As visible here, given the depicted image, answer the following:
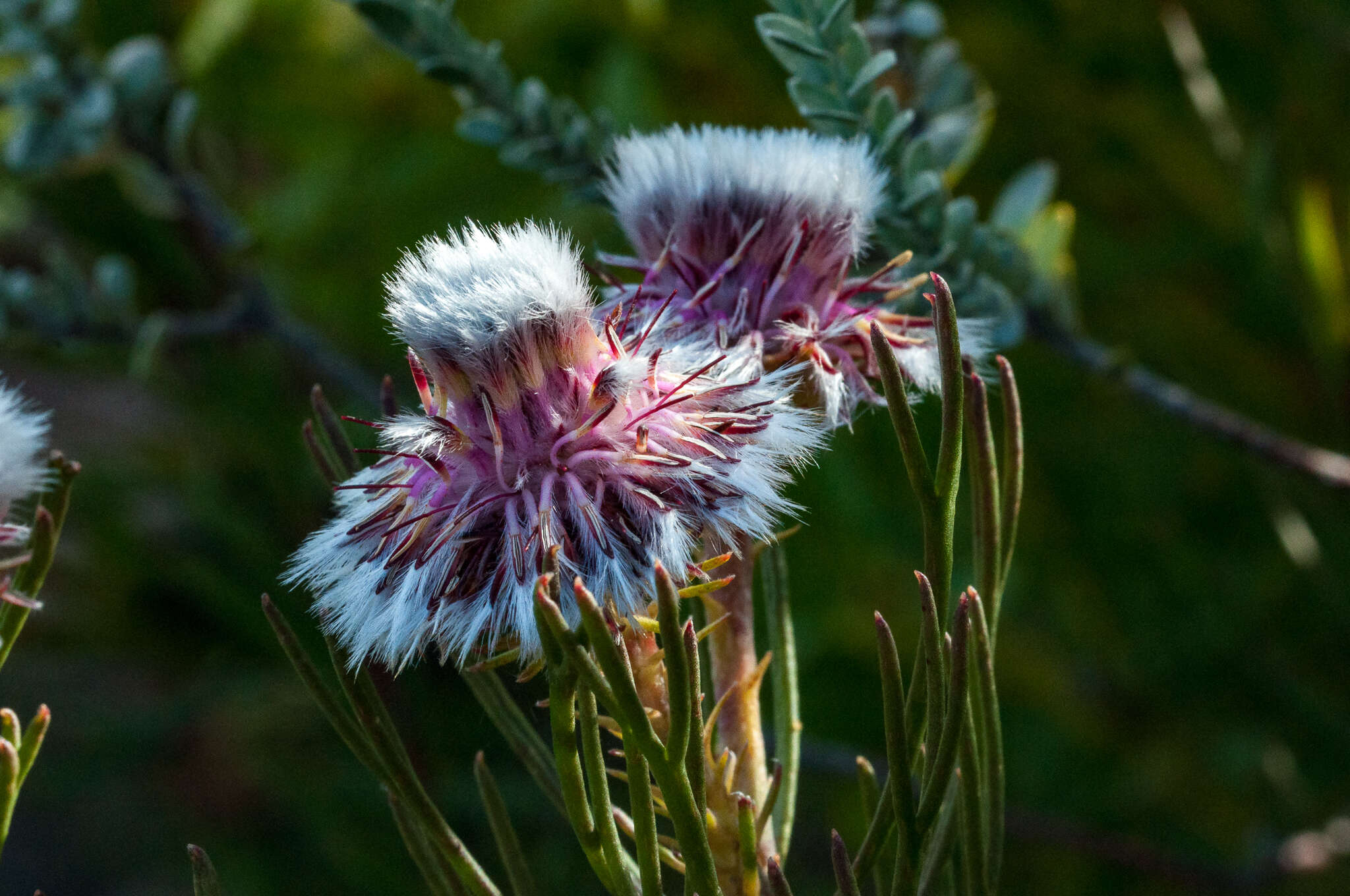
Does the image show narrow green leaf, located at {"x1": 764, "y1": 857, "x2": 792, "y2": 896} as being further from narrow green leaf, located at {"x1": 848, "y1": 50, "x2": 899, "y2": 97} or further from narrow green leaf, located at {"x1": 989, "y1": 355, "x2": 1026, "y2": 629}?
narrow green leaf, located at {"x1": 848, "y1": 50, "x2": 899, "y2": 97}

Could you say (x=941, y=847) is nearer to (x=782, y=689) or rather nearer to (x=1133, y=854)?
(x=782, y=689)

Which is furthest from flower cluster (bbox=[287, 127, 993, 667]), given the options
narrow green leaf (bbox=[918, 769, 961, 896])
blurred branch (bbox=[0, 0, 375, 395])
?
blurred branch (bbox=[0, 0, 375, 395])

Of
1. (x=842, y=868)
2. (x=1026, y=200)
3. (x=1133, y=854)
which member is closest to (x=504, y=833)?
(x=842, y=868)

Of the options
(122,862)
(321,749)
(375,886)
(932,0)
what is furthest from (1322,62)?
(122,862)

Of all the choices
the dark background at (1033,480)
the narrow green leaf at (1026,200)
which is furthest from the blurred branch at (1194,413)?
the dark background at (1033,480)

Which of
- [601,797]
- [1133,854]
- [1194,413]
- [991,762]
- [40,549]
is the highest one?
[40,549]

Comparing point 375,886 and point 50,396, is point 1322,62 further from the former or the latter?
point 50,396

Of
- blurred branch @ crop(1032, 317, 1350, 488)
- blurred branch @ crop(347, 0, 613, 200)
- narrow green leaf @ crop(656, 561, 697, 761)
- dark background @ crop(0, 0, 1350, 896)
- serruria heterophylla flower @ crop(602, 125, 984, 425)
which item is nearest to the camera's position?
narrow green leaf @ crop(656, 561, 697, 761)
